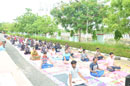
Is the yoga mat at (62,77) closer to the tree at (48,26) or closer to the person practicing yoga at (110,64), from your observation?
the person practicing yoga at (110,64)

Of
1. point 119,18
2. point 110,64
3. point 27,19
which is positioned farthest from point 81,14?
point 27,19

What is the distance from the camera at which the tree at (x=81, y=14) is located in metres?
23.5

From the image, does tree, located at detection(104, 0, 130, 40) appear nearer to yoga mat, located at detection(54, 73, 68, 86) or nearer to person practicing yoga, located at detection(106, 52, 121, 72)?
person practicing yoga, located at detection(106, 52, 121, 72)

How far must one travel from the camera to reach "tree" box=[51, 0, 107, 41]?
77.0 feet

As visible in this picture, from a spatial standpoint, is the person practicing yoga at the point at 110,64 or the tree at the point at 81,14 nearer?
the person practicing yoga at the point at 110,64

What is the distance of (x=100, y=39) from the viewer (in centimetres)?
2220

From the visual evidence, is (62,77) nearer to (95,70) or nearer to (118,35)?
(95,70)

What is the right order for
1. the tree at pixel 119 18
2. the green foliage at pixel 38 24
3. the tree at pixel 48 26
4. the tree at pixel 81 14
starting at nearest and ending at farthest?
the tree at pixel 119 18
the tree at pixel 81 14
the tree at pixel 48 26
the green foliage at pixel 38 24

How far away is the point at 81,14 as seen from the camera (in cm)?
2370

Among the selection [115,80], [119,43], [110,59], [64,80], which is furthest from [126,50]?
[64,80]

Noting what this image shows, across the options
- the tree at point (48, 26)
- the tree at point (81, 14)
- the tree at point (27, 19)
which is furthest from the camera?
the tree at point (27, 19)

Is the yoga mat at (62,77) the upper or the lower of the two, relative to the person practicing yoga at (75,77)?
lower

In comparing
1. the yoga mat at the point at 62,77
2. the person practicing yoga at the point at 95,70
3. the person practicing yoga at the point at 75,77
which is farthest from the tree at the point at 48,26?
the person practicing yoga at the point at 75,77

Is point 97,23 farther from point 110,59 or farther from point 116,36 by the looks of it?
point 110,59
